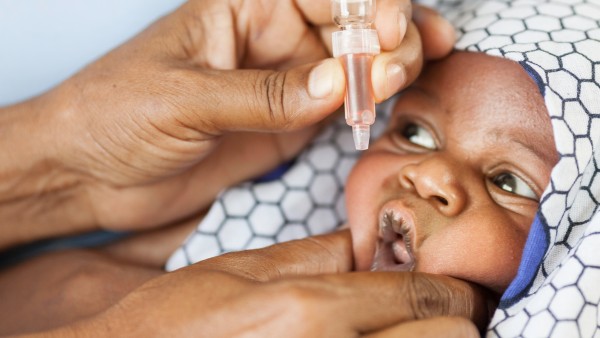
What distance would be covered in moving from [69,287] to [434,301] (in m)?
0.84

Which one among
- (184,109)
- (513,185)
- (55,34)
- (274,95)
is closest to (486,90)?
(513,185)

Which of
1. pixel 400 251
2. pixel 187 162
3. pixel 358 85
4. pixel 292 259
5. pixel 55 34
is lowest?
pixel 400 251

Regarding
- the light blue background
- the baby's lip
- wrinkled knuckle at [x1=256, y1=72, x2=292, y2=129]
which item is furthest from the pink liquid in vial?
the light blue background

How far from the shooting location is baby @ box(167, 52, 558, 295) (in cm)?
113

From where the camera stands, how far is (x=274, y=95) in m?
1.13

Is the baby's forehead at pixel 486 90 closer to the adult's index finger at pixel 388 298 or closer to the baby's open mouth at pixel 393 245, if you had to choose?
the baby's open mouth at pixel 393 245

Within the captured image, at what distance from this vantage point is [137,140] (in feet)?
4.35

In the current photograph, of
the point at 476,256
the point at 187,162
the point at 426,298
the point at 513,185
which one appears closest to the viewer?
the point at 426,298

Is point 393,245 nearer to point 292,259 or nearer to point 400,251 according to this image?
point 400,251

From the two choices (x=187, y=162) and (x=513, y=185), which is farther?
(x=187, y=162)

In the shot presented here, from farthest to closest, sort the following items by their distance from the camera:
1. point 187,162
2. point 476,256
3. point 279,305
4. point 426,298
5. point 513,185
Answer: point 187,162, point 513,185, point 476,256, point 426,298, point 279,305

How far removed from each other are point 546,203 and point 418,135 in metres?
0.38

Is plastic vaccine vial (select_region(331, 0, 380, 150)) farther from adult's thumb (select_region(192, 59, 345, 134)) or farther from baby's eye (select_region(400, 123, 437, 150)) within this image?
baby's eye (select_region(400, 123, 437, 150))

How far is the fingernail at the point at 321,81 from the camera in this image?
3.58ft
